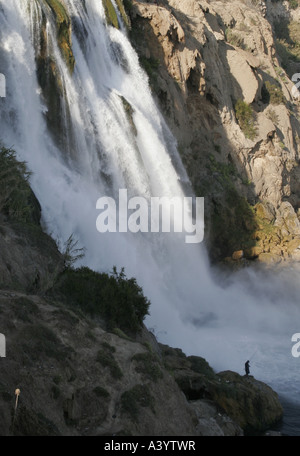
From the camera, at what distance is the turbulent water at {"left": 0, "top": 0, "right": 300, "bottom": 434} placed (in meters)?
14.1

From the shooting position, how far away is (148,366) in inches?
284

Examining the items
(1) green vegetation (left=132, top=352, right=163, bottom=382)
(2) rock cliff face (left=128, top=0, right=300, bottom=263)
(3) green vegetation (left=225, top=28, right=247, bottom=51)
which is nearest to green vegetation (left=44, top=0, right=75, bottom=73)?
(2) rock cliff face (left=128, top=0, right=300, bottom=263)

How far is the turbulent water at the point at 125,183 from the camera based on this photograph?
46.3 ft

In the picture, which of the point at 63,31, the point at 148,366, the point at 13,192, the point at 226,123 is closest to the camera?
the point at 148,366

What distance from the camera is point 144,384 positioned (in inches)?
270

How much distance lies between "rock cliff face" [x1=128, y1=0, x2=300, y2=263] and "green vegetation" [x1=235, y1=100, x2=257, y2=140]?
54 millimetres

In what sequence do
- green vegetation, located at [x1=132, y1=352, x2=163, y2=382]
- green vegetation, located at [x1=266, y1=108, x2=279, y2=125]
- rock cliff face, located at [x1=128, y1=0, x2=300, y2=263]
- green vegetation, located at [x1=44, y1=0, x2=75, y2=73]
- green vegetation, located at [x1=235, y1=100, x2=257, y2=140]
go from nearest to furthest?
green vegetation, located at [x1=132, y1=352, x2=163, y2=382] < green vegetation, located at [x1=44, y1=0, x2=75, y2=73] < rock cliff face, located at [x1=128, y1=0, x2=300, y2=263] < green vegetation, located at [x1=235, y1=100, x2=257, y2=140] < green vegetation, located at [x1=266, y1=108, x2=279, y2=125]

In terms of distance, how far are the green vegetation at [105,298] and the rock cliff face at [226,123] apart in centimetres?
1395

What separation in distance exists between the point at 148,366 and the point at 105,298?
292 centimetres

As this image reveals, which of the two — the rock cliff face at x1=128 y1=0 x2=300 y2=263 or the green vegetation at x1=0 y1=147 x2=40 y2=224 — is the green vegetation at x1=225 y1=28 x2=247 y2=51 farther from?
the green vegetation at x1=0 y1=147 x2=40 y2=224

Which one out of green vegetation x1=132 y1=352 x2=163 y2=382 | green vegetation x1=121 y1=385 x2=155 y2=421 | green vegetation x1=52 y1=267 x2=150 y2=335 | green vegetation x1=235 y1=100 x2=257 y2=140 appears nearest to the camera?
green vegetation x1=121 y1=385 x2=155 y2=421

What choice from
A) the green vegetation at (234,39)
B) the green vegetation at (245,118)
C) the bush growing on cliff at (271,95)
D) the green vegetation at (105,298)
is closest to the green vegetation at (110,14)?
the green vegetation at (245,118)

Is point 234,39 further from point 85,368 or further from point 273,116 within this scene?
point 85,368

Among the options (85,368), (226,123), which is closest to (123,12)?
(226,123)
